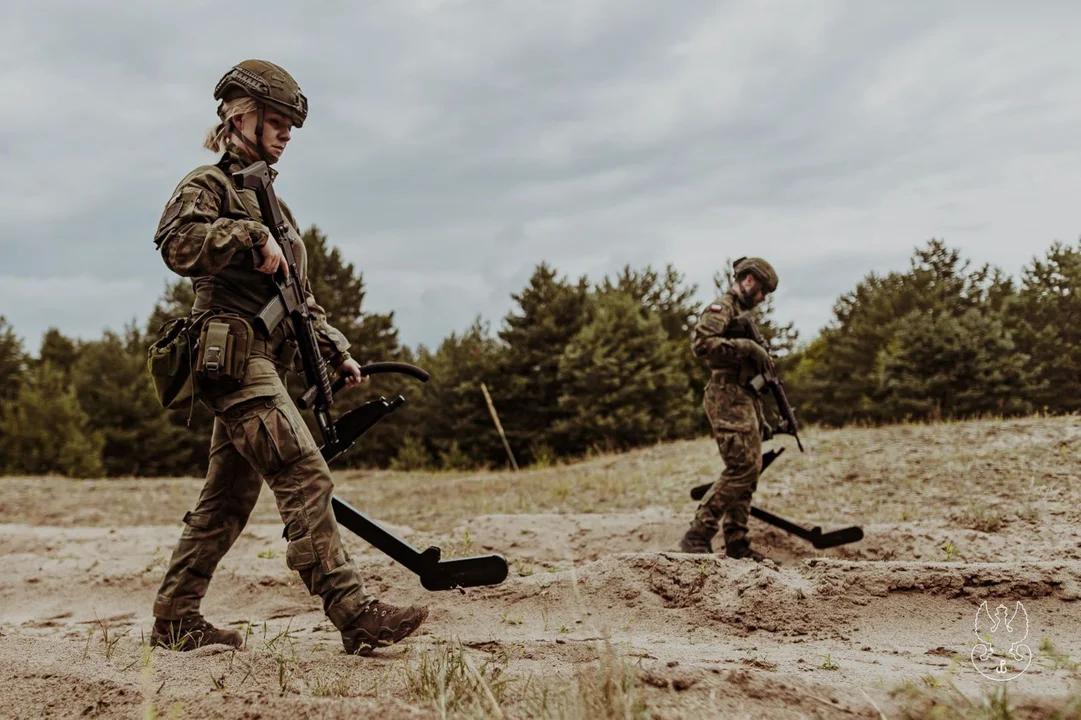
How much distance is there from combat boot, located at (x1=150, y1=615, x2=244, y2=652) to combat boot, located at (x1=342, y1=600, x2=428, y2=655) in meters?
0.66

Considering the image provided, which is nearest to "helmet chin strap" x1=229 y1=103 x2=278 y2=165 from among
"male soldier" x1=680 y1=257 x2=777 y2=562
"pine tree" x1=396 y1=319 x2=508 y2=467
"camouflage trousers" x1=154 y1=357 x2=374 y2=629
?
"camouflage trousers" x1=154 y1=357 x2=374 y2=629

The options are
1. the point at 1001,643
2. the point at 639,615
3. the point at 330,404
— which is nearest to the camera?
the point at 1001,643

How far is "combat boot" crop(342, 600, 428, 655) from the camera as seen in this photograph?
3.50 meters

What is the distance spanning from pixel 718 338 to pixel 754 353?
0.30 meters

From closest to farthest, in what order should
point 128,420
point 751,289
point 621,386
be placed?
1. point 751,289
2. point 621,386
3. point 128,420

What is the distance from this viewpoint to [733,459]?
5.88m

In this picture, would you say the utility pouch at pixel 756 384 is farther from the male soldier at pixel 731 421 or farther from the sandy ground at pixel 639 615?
the sandy ground at pixel 639 615

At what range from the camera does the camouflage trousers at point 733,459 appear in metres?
5.88

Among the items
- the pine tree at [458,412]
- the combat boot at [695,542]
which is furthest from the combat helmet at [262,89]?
the pine tree at [458,412]

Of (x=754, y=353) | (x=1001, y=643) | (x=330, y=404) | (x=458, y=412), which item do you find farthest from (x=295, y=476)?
(x=458, y=412)

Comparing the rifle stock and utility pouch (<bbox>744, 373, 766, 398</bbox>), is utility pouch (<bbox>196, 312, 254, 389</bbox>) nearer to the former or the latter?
the rifle stock

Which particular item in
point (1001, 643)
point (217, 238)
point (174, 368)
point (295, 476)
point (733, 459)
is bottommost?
point (1001, 643)

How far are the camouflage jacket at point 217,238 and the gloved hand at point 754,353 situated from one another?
353cm

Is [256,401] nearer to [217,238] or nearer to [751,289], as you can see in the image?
[217,238]
